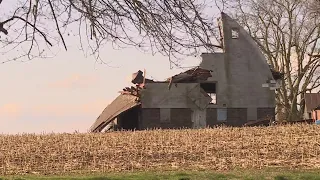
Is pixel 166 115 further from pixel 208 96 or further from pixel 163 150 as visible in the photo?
pixel 163 150

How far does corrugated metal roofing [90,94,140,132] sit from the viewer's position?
43875mm

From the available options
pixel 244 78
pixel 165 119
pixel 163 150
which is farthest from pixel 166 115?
pixel 163 150

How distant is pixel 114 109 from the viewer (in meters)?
46.1

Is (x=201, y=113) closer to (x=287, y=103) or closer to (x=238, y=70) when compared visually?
(x=238, y=70)

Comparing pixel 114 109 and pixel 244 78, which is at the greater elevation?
pixel 244 78

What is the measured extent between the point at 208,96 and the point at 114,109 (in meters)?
7.19

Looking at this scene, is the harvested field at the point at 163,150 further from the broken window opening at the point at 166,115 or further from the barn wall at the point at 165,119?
the broken window opening at the point at 166,115

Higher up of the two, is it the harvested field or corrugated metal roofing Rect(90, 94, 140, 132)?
corrugated metal roofing Rect(90, 94, 140, 132)

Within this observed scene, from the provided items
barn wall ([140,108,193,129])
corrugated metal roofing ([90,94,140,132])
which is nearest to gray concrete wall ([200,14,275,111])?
barn wall ([140,108,193,129])

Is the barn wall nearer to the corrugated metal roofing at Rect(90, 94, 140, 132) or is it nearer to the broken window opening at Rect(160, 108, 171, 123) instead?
the broken window opening at Rect(160, 108, 171, 123)

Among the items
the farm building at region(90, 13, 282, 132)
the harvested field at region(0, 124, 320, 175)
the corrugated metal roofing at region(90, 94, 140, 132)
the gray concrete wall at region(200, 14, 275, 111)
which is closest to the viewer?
the harvested field at region(0, 124, 320, 175)

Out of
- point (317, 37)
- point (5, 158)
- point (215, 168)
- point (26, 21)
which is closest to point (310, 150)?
point (215, 168)

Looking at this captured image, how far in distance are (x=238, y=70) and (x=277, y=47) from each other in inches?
290

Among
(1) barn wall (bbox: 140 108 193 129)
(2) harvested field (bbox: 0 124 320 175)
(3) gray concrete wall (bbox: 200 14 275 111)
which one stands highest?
(3) gray concrete wall (bbox: 200 14 275 111)
